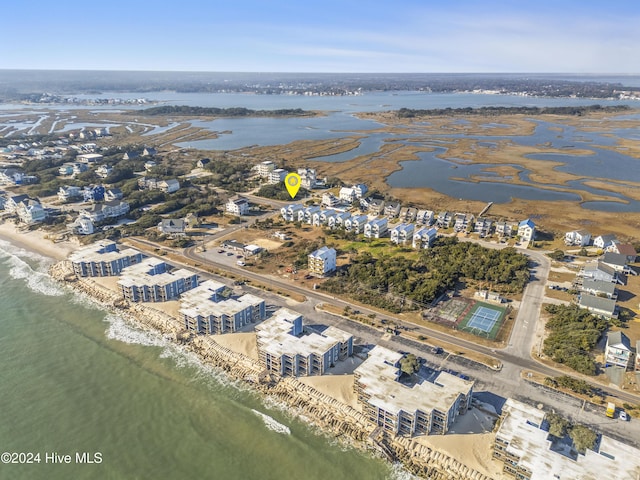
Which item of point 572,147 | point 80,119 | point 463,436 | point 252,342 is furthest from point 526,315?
point 80,119

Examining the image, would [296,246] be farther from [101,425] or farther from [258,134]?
[258,134]

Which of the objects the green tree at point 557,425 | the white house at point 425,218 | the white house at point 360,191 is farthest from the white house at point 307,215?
the green tree at point 557,425

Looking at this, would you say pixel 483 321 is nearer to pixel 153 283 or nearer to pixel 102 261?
pixel 153 283

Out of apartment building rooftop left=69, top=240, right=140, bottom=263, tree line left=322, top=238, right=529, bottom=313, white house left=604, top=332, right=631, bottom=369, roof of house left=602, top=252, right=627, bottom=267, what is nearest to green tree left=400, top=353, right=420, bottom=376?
tree line left=322, top=238, right=529, bottom=313

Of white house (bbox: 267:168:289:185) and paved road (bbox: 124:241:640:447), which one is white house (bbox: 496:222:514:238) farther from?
white house (bbox: 267:168:289:185)

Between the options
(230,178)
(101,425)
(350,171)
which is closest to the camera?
(101,425)

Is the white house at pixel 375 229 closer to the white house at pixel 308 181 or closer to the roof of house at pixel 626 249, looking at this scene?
the white house at pixel 308 181

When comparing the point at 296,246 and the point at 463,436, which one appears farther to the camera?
the point at 296,246
